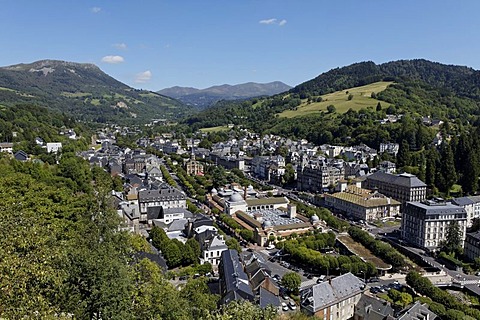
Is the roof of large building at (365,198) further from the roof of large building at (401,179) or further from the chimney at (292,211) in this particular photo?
the chimney at (292,211)

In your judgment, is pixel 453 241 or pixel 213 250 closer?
pixel 213 250

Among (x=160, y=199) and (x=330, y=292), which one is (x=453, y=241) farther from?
(x=160, y=199)

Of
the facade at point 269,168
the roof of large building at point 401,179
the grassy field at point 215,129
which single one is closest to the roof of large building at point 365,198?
the roof of large building at point 401,179

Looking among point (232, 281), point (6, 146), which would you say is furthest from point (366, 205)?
point (6, 146)

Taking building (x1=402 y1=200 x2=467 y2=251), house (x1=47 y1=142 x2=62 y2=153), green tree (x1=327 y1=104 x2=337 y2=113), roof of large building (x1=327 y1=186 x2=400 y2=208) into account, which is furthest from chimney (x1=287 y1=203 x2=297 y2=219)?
green tree (x1=327 y1=104 x2=337 y2=113)

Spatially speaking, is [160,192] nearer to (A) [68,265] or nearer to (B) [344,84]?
(A) [68,265]

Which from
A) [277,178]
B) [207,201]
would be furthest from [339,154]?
[207,201]
